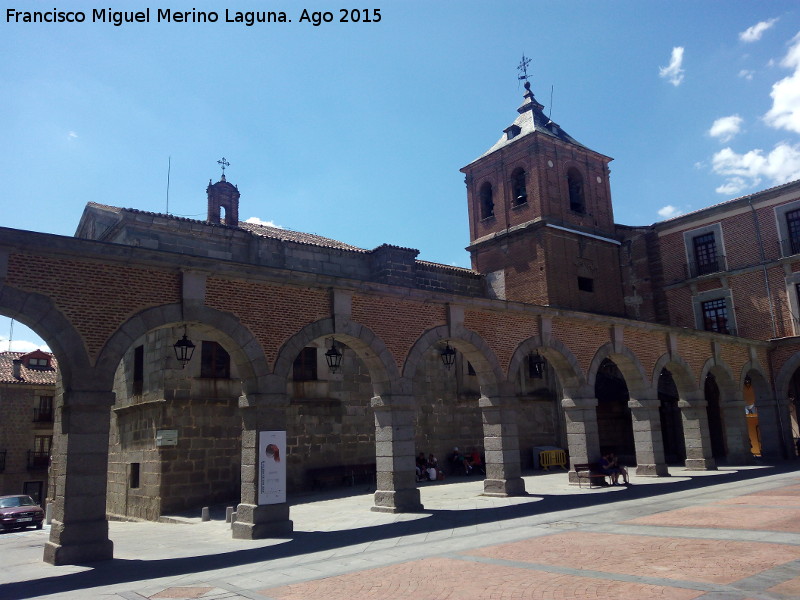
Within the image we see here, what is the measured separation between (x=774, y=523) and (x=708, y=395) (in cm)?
1907

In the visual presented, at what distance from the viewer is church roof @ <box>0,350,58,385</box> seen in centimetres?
3375

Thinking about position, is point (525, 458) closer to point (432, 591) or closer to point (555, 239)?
point (555, 239)

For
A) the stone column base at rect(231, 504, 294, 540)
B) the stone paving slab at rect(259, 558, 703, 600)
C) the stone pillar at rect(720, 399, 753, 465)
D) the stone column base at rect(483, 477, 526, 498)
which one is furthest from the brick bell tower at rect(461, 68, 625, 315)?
the stone paving slab at rect(259, 558, 703, 600)

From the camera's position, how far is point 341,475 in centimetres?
2012

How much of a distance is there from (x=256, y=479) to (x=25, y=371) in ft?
99.1

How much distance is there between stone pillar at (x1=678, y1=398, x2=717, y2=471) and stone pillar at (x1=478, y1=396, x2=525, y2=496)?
8.33 m

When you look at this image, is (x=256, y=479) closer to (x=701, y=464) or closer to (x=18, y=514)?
(x=18, y=514)

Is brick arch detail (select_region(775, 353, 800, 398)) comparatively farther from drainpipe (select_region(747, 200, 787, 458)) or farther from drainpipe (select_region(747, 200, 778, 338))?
drainpipe (select_region(747, 200, 778, 338))

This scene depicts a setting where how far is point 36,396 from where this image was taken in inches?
1332

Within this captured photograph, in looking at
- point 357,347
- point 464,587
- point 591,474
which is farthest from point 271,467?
point 591,474

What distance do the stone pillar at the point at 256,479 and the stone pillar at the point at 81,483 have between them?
2.29 metres

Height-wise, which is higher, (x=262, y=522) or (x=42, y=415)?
(x=42, y=415)

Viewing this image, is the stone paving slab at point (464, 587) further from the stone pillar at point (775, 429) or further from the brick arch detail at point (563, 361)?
the stone pillar at point (775, 429)

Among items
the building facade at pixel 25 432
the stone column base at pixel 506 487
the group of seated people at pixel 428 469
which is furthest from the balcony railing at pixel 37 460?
the stone column base at pixel 506 487
